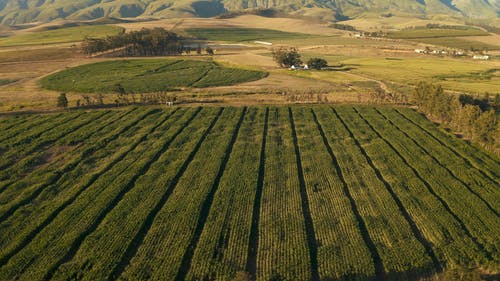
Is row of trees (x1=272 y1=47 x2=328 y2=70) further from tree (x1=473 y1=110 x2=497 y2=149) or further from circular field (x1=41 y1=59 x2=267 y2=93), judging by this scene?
tree (x1=473 y1=110 x2=497 y2=149)

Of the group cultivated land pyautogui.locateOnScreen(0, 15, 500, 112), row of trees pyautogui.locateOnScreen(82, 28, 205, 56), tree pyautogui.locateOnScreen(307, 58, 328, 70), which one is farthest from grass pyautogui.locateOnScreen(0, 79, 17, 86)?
tree pyautogui.locateOnScreen(307, 58, 328, 70)

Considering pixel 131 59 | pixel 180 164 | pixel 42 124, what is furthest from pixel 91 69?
pixel 180 164

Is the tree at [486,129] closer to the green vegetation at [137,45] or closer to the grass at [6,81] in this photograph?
the grass at [6,81]

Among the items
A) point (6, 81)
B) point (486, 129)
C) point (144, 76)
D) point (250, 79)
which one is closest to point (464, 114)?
point (486, 129)

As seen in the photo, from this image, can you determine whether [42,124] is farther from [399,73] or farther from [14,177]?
[399,73]

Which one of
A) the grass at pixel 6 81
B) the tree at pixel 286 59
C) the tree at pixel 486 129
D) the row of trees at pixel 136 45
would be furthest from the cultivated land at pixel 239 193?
the row of trees at pixel 136 45
